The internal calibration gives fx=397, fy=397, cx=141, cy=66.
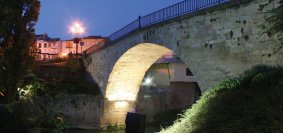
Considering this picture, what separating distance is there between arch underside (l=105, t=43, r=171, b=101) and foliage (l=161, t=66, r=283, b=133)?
32.8 ft

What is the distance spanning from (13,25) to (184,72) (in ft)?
81.8

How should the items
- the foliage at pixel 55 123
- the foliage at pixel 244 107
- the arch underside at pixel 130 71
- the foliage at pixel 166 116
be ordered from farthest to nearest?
1. the foliage at pixel 166 116
2. the arch underside at pixel 130 71
3. the foliage at pixel 244 107
4. the foliage at pixel 55 123

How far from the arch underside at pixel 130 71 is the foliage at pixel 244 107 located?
1000 centimetres

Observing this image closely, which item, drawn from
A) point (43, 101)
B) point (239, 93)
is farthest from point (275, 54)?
point (43, 101)

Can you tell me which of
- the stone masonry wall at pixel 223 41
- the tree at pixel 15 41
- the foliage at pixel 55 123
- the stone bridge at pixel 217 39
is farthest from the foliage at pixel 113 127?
the foliage at pixel 55 123

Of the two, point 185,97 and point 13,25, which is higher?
point 13,25

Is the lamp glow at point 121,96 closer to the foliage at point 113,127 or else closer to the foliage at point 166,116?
the foliage at point 113,127

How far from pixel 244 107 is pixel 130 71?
57.5ft

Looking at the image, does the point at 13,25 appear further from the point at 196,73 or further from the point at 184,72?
the point at 184,72

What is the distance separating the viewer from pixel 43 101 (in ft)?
84.0

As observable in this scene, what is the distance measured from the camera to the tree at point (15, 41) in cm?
1003

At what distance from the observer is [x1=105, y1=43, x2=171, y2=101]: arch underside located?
2274cm

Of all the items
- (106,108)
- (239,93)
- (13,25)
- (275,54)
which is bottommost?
(106,108)

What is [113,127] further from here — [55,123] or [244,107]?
[55,123]
